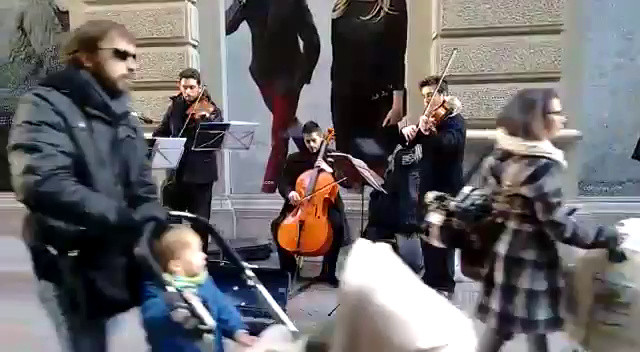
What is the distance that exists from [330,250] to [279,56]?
241 cm


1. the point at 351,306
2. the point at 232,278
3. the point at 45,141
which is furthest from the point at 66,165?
the point at 232,278

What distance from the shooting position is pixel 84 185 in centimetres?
210

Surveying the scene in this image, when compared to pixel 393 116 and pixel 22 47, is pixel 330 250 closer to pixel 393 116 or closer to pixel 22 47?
pixel 393 116

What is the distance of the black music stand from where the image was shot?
490 centimetres

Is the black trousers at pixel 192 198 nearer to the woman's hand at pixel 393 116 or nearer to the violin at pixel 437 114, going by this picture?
the violin at pixel 437 114

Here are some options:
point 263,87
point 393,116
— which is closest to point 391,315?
point 393,116

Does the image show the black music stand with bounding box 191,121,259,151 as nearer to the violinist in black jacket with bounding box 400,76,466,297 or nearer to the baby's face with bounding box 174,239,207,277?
the violinist in black jacket with bounding box 400,76,466,297

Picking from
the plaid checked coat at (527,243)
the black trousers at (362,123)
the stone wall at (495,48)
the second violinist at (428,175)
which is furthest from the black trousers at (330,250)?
the plaid checked coat at (527,243)

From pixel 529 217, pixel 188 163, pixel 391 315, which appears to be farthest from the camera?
pixel 188 163

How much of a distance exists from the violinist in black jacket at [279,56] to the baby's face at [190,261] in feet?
14.7

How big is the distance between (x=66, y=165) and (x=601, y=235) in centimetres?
184

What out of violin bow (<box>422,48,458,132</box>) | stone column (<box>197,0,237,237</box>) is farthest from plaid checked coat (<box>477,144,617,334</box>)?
stone column (<box>197,0,237,237</box>)

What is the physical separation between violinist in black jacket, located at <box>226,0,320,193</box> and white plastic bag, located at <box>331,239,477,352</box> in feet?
17.3

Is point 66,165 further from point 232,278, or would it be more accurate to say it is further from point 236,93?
point 236,93
